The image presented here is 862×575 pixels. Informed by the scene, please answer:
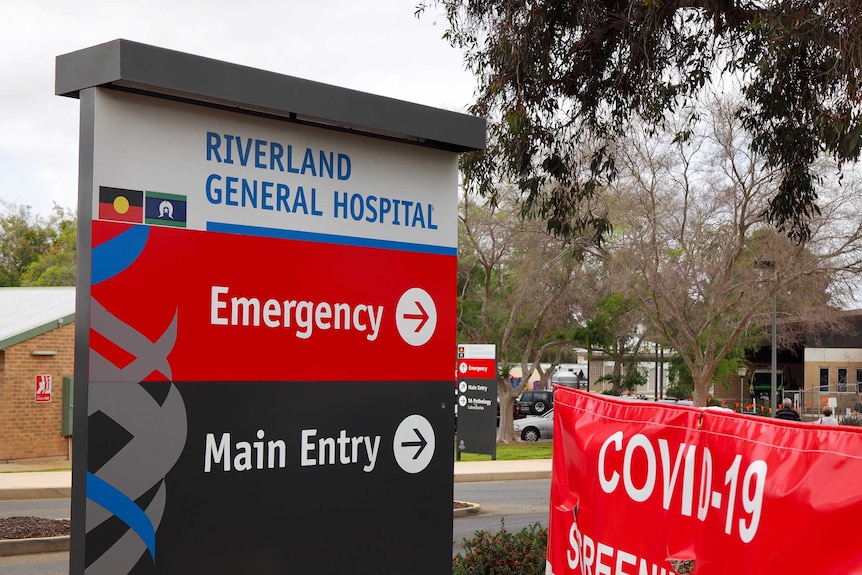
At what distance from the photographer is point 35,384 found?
2303 centimetres

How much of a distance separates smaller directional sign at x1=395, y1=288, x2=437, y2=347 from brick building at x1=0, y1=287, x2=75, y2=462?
20.7m

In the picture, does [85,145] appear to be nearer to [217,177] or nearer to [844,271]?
[217,177]

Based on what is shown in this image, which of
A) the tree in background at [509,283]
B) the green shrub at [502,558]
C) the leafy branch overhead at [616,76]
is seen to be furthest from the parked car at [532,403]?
the green shrub at [502,558]

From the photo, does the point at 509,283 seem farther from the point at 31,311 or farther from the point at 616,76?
the point at 616,76

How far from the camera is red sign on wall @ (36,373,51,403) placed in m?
22.9

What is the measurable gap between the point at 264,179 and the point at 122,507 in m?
1.33

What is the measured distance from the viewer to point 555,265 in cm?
3095

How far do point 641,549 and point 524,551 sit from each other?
3.89 metres

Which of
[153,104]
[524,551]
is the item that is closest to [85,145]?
[153,104]

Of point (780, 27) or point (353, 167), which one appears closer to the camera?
point (353, 167)

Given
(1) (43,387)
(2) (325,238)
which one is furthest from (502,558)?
(1) (43,387)

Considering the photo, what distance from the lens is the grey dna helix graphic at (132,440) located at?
318 cm

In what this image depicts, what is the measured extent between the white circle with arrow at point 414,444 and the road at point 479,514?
582cm

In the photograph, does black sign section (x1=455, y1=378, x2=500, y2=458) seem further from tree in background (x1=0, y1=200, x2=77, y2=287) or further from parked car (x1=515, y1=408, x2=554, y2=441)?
tree in background (x1=0, y1=200, x2=77, y2=287)
